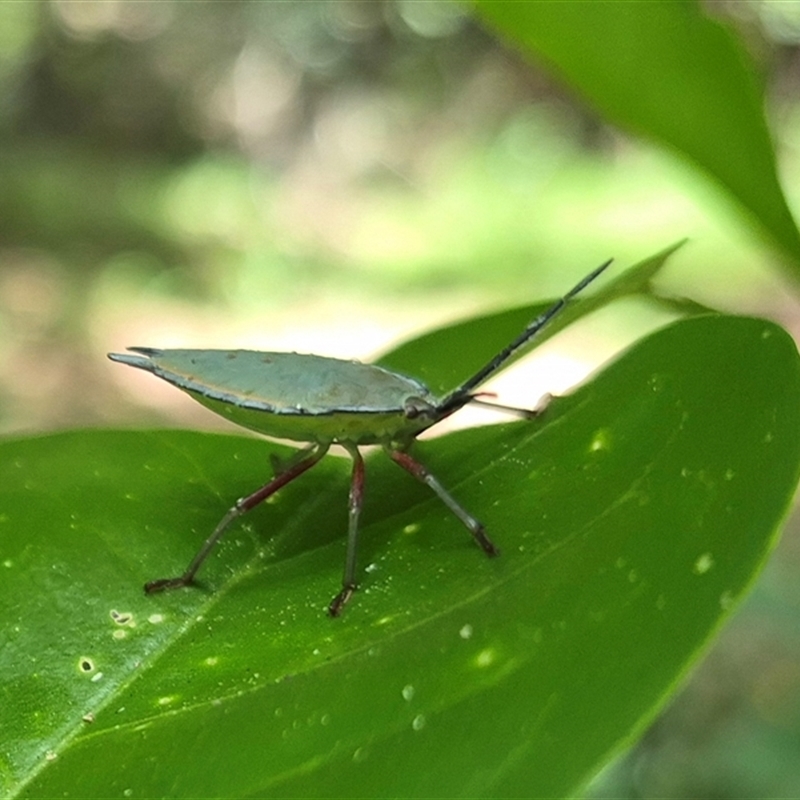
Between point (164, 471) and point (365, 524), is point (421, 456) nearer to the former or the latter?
point (365, 524)

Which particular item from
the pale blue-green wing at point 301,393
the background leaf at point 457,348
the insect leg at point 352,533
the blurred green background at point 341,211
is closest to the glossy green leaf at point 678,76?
the blurred green background at point 341,211

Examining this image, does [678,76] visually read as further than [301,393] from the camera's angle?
No

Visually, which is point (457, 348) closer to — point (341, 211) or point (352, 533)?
point (352, 533)

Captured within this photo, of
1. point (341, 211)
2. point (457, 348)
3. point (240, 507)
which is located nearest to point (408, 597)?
point (240, 507)

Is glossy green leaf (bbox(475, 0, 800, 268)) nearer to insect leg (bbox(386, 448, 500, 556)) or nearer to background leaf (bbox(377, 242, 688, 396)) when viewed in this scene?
background leaf (bbox(377, 242, 688, 396))

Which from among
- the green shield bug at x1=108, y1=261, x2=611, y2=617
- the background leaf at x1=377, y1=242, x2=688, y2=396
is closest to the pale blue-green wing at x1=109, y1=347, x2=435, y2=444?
the green shield bug at x1=108, y1=261, x2=611, y2=617
